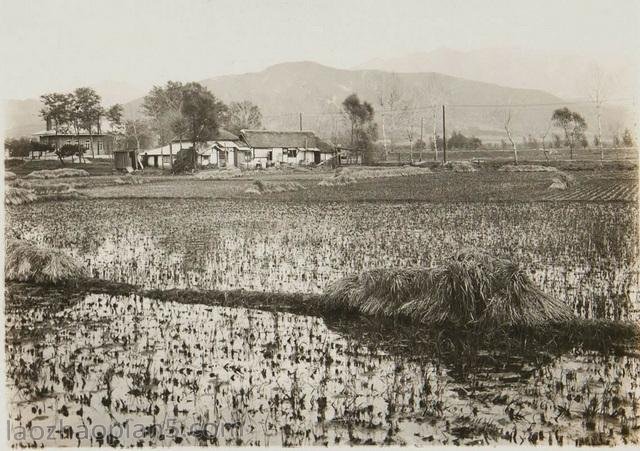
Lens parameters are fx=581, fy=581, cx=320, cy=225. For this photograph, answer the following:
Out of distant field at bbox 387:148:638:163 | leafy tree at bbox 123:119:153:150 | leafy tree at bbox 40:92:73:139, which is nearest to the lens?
leafy tree at bbox 40:92:73:139

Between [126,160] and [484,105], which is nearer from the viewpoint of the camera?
[126,160]

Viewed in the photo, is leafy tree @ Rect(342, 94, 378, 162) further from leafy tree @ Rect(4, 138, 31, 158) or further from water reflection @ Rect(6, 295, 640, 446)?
water reflection @ Rect(6, 295, 640, 446)

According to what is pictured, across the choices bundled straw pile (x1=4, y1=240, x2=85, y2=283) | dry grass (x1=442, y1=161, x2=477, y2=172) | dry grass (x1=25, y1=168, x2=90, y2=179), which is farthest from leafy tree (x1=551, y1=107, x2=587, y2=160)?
dry grass (x1=25, y1=168, x2=90, y2=179)

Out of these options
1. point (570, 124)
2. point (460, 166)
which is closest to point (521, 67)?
point (570, 124)

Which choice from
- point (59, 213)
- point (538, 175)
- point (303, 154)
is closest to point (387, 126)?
point (303, 154)

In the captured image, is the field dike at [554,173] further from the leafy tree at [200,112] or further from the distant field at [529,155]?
the leafy tree at [200,112]

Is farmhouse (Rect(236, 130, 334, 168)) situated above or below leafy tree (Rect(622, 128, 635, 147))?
above

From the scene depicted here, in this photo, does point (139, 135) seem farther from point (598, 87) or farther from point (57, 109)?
point (598, 87)

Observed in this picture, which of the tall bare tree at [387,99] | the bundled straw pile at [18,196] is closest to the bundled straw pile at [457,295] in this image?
the bundled straw pile at [18,196]
